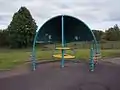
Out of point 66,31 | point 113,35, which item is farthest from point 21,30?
point 66,31

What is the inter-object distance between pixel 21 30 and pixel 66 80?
26794mm

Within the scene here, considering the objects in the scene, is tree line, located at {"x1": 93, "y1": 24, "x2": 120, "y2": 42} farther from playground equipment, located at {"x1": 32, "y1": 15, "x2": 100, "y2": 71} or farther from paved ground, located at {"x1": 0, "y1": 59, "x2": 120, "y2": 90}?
paved ground, located at {"x1": 0, "y1": 59, "x2": 120, "y2": 90}

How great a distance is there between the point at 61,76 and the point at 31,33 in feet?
85.9

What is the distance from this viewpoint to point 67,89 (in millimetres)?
8148

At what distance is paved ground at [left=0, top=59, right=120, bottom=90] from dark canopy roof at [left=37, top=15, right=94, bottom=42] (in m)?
3.33

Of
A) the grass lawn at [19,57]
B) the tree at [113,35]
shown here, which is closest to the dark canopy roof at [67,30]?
the grass lawn at [19,57]

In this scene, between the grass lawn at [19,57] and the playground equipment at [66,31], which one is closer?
the playground equipment at [66,31]

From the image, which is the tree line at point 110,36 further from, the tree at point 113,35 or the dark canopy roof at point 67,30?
the dark canopy roof at point 67,30

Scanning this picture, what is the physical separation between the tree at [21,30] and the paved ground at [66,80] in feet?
79.8

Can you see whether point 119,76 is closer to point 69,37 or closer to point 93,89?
point 93,89

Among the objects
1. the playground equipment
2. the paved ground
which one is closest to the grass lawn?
the playground equipment

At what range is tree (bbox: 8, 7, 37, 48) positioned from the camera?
115 ft

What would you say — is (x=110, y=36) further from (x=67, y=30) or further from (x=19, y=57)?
(x=67, y=30)

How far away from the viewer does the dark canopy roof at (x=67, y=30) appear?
14219mm
